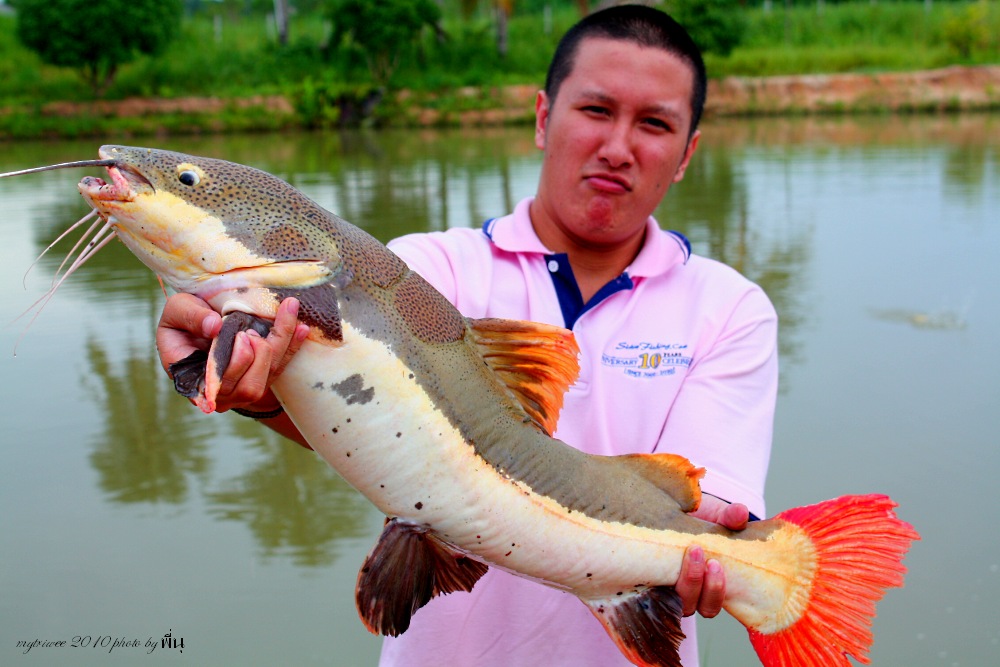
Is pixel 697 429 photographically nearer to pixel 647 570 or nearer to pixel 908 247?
pixel 647 570

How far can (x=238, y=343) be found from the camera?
4.38 feet

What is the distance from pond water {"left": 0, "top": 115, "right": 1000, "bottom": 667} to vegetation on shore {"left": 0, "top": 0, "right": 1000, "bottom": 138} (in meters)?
15.2

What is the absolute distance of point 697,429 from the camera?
79.5 inches

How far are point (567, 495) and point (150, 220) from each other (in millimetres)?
875

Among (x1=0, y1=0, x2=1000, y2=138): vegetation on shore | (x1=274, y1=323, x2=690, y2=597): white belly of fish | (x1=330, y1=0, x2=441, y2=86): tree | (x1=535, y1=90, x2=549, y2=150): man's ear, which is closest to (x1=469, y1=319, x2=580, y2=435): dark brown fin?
(x1=274, y1=323, x2=690, y2=597): white belly of fish

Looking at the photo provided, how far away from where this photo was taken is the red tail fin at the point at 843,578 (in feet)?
5.78

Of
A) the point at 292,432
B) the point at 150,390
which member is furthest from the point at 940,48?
the point at 292,432

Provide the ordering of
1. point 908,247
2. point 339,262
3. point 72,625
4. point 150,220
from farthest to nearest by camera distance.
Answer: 1. point 908,247
2. point 72,625
3. point 339,262
4. point 150,220

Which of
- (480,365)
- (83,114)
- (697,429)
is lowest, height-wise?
(83,114)

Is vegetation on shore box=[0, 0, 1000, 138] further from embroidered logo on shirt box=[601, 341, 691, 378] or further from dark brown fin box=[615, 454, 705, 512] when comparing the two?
dark brown fin box=[615, 454, 705, 512]

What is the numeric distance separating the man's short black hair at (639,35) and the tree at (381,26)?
25.6 meters

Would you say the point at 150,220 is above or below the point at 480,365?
above

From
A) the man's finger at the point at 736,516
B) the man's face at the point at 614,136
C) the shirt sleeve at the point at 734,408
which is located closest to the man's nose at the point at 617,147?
the man's face at the point at 614,136

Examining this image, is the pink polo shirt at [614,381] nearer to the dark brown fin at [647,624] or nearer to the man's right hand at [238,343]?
the dark brown fin at [647,624]
